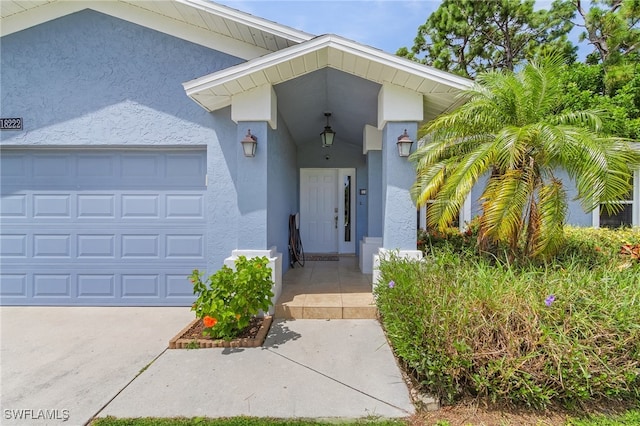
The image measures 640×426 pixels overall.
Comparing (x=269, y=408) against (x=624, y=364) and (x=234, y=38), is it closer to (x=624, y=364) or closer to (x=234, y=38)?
(x=624, y=364)

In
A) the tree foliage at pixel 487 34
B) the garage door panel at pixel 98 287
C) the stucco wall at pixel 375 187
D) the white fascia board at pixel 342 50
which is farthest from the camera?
the tree foliage at pixel 487 34

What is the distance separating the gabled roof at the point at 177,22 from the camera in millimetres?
4875

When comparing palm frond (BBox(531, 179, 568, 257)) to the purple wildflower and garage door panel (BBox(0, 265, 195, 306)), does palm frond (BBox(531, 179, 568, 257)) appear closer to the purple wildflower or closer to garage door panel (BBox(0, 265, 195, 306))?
the purple wildflower

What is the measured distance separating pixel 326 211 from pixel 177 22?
540 cm

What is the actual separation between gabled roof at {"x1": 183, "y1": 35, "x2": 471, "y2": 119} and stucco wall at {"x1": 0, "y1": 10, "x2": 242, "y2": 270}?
820 millimetres

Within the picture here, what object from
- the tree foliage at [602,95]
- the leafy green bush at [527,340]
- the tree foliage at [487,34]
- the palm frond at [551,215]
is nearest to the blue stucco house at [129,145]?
the palm frond at [551,215]

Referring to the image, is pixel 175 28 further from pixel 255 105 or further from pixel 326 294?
pixel 326 294

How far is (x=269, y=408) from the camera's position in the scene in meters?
2.69

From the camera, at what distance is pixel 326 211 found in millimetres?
8609

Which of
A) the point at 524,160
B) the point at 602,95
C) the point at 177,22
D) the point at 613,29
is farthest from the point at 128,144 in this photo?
the point at 613,29

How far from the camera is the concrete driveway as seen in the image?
275cm

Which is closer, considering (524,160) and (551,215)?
(551,215)

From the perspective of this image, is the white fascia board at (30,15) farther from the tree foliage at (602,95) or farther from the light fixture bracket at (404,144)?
the tree foliage at (602,95)

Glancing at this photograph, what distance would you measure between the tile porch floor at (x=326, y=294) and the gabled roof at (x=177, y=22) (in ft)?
13.7
